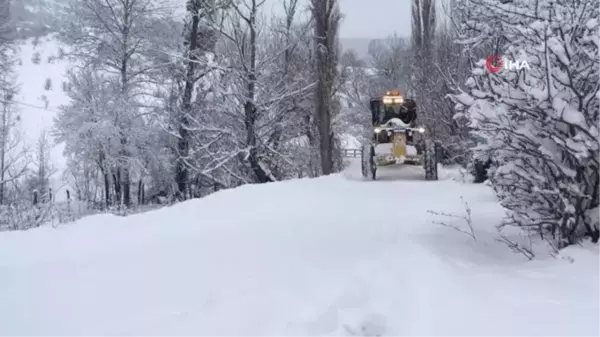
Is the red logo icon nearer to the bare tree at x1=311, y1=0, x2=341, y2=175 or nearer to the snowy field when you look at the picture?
the bare tree at x1=311, y1=0, x2=341, y2=175

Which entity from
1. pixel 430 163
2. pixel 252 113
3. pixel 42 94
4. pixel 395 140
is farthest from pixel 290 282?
pixel 42 94

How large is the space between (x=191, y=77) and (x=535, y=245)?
14960mm

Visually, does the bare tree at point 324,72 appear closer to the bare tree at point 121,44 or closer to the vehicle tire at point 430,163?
the vehicle tire at point 430,163

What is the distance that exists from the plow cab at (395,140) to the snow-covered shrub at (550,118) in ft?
21.0

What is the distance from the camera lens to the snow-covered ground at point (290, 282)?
2785 mm

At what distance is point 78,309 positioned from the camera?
3.09m

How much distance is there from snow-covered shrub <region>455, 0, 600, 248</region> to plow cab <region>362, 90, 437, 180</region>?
639 cm

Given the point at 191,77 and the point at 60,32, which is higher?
the point at 60,32

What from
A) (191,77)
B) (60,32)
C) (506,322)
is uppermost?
(60,32)

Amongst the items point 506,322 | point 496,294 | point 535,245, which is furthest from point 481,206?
point 506,322

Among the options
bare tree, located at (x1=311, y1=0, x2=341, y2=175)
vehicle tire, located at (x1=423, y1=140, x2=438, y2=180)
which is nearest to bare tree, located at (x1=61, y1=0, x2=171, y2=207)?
bare tree, located at (x1=311, y1=0, x2=341, y2=175)

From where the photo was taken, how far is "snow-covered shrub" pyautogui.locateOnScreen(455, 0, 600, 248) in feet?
12.0

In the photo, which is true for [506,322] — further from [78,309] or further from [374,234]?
[78,309]

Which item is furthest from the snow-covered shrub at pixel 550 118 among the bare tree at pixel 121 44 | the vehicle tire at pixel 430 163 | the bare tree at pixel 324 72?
the bare tree at pixel 121 44
